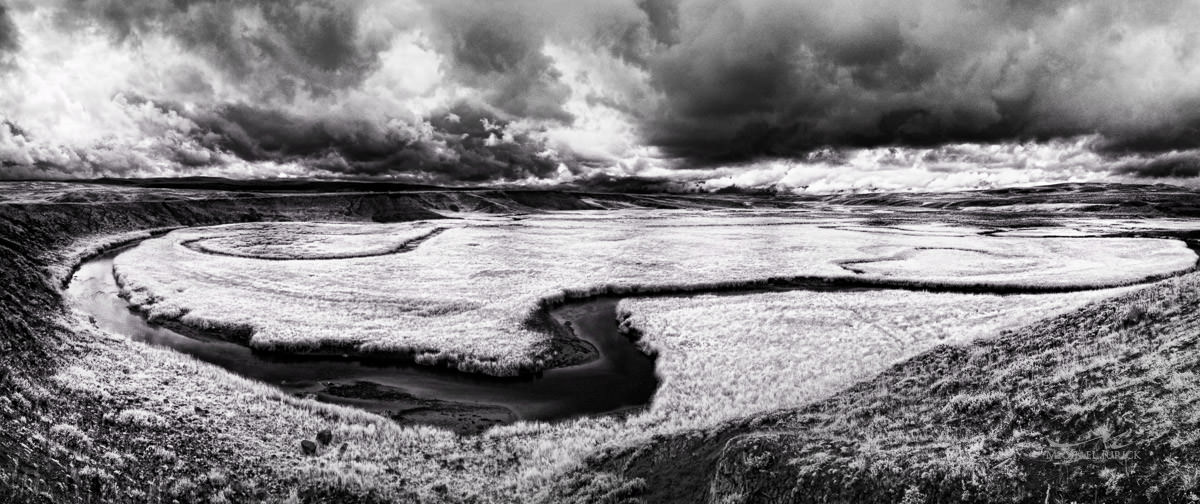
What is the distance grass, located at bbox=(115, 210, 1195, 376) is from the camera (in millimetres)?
30922

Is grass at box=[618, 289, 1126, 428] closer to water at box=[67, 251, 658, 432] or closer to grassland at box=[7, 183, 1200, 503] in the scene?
grassland at box=[7, 183, 1200, 503]

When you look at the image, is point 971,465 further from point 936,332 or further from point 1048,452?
point 936,332

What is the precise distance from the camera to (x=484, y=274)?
50.8 meters

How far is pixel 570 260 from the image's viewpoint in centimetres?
6119

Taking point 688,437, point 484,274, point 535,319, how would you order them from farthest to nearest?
point 484,274 → point 535,319 → point 688,437

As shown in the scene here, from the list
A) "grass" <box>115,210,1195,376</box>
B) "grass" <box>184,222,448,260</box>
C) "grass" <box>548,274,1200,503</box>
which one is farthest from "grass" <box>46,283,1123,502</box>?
"grass" <box>184,222,448,260</box>

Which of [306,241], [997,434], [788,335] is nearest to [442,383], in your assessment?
[788,335]

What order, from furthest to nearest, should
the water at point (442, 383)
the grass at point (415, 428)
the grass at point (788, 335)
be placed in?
the water at point (442, 383) → the grass at point (788, 335) → the grass at point (415, 428)

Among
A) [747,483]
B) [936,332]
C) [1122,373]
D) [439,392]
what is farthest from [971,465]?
[936,332]

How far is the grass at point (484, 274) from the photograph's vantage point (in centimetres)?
3092

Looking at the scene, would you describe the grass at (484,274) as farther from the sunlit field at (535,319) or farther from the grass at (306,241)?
the grass at (306,241)

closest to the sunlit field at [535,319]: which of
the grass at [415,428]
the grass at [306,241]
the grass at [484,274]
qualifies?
the grass at [415,428]

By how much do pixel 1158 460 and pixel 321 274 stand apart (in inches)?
2111

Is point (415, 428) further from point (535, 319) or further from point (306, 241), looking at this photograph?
point (306, 241)
